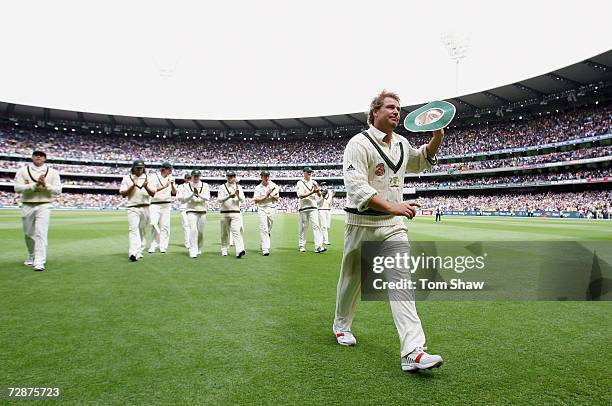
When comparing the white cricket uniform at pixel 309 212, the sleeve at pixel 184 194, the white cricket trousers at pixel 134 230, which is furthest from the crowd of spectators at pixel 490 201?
the white cricket trousers at pixel 134 230

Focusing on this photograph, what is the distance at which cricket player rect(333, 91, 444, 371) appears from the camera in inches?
123

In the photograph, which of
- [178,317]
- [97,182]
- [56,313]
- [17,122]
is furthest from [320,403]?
[17,122]

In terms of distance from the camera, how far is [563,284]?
6.65 meters

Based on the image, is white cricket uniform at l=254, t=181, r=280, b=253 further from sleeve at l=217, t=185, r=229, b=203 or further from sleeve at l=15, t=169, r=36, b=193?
sleeve at l=15, t=169, r=36, b=193

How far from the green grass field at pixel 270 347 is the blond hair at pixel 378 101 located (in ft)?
7.31

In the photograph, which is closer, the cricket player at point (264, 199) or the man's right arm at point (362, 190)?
the man's right arm at point (362, 190)

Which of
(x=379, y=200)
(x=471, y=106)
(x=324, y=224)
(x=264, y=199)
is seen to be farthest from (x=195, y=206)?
(x=471, y=106)

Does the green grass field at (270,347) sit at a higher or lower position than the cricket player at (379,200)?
lower

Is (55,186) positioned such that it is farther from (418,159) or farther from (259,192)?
(418,159)

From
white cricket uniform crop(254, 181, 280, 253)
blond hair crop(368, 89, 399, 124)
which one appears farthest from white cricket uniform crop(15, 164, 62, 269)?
blond hair crop(368, 89, 399, 124)

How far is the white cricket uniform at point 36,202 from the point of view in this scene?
7.41m

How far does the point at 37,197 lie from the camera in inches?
299

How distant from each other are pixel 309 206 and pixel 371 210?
797 centimetres

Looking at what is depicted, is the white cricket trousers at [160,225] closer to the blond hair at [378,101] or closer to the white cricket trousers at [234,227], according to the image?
the white cricket trousers at [234,227]
